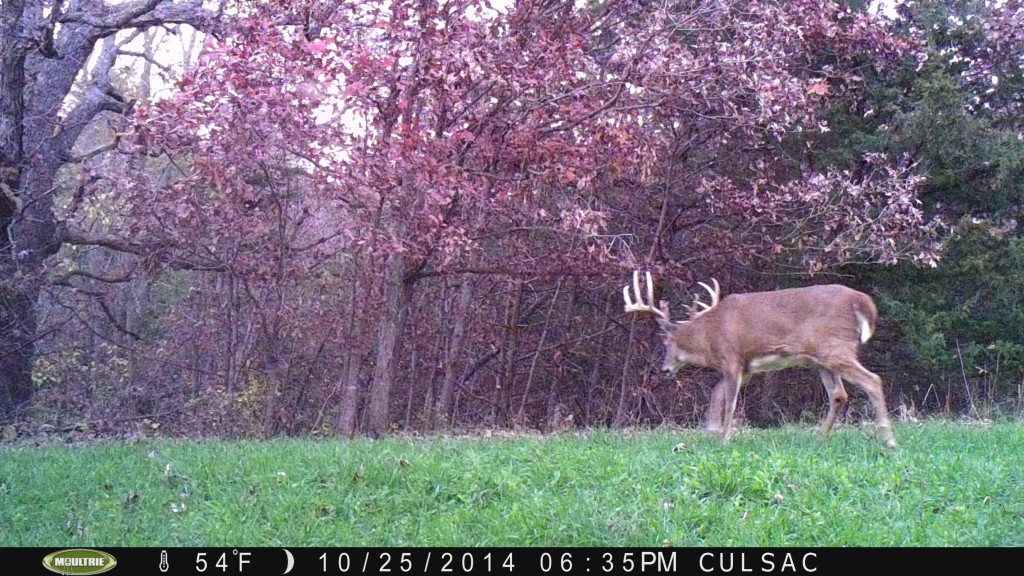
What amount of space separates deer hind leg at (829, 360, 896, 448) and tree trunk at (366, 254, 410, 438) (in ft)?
17.6

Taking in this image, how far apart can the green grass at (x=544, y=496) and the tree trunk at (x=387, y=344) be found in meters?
4.06

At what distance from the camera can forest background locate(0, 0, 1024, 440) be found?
9.95 metres

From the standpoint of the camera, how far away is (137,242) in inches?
488

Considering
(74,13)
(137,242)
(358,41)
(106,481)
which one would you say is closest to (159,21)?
(74,13)

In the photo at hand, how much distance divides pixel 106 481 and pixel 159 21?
7695mm

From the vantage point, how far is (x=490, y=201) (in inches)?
435

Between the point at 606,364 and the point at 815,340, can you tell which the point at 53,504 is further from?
the point at 606,364

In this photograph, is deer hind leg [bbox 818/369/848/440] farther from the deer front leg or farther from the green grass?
the deer front leg
